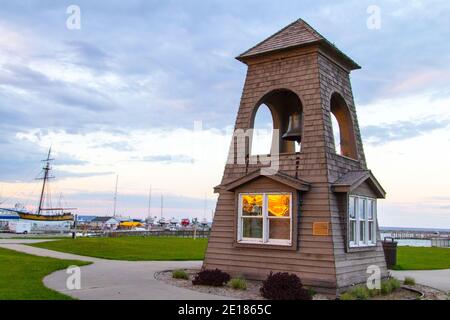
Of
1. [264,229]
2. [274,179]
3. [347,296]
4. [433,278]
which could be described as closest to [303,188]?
[274,179]

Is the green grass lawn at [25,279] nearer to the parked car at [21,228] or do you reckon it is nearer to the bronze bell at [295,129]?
the bronze bell at [295,129]

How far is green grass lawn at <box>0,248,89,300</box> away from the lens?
10091 mm

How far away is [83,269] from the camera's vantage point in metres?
16.2

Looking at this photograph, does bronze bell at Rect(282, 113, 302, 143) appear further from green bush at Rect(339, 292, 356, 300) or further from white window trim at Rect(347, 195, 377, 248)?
green bush at Rect(339, 292, 356, 300)

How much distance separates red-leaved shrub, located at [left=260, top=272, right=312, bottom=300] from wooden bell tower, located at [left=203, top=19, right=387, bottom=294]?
4.77ft

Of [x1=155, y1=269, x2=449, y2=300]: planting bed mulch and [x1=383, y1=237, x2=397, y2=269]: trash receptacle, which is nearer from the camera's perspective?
[x1=155, y1=269, x2=449, y2=300]: planting bed mulch

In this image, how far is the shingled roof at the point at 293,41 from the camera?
568 inches

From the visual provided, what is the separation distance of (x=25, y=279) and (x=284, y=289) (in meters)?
7.28

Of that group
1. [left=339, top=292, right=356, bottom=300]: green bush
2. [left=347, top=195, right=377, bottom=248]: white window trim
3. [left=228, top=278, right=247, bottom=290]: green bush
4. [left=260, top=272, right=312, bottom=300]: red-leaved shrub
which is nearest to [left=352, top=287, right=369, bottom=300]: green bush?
[left=339, top=292, right=356, bottom=300]: green bush

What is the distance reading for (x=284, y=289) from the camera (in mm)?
11086

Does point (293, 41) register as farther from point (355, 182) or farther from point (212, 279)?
point (212, 279)

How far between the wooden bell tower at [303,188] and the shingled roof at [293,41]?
4 cm

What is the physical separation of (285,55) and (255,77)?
1.31 metres
